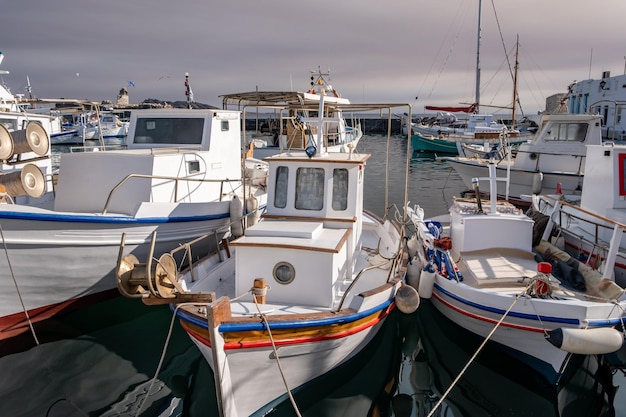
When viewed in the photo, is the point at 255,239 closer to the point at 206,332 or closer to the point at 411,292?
the point at 206,332

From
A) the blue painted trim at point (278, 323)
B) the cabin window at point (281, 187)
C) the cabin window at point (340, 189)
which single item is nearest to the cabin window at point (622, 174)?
the cabin window at point (340, 189)

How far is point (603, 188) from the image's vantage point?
945cm

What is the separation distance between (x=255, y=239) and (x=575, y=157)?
1522 cm

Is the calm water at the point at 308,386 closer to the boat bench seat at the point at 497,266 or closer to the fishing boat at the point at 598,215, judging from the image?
the boat bench seat at the point at 497,266

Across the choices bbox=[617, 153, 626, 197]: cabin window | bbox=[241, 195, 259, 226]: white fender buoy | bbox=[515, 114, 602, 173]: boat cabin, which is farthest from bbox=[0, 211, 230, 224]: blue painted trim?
bbox=[515, 114, 602, 173]: boat cabin

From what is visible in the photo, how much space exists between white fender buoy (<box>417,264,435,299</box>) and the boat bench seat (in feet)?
1.89

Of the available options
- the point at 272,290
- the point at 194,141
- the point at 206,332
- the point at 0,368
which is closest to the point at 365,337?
the point at 272,290

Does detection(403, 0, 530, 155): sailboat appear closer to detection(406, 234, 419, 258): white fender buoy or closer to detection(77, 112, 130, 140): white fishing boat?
detection(406, 234, 419, 258): white fender buoy

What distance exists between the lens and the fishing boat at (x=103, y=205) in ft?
A: 25.5

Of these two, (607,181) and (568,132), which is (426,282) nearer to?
(607,181)

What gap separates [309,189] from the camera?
303 inches

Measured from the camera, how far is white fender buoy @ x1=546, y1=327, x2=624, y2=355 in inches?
239

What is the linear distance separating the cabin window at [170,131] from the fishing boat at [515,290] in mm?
5947

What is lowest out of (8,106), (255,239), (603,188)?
(255,239)
